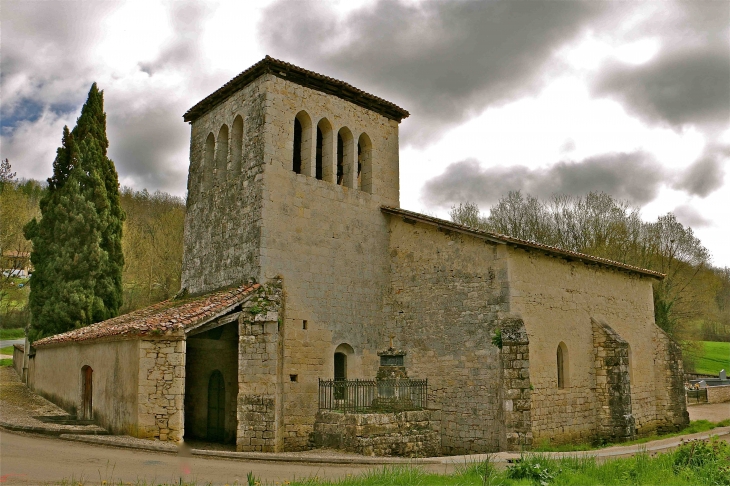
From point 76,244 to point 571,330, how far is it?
723 inches

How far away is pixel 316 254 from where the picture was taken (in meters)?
16.6

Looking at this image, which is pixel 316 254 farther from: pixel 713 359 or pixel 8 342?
pixel 713 359

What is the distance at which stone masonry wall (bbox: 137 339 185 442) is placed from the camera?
1339 centimetres

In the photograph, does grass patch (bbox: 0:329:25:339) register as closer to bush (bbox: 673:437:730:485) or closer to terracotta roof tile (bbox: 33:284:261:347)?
terracotta roof tile (bbox: 33:284:261:347)

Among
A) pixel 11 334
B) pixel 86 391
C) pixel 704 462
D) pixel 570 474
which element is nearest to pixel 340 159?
pixel 86 391

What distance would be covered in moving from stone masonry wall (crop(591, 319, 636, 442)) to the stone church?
0.04 m

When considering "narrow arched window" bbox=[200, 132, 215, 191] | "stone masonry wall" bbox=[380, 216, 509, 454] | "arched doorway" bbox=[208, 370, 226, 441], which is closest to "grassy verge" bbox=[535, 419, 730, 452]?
"stone masonry wall" bbox=[380, 216, 509, 454]

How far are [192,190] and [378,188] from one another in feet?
19.5

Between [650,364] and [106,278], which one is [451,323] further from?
[106,278]

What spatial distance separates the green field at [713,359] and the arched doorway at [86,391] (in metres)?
37.3

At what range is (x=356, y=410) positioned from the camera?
47.9ft

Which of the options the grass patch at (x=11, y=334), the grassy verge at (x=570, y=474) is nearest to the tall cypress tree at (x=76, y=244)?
the grassy verge at (x=570, y=474)

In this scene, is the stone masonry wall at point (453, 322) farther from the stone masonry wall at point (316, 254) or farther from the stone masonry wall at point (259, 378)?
the stone masonry wall at point (259, 378)

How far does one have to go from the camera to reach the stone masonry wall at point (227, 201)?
16.2 m
